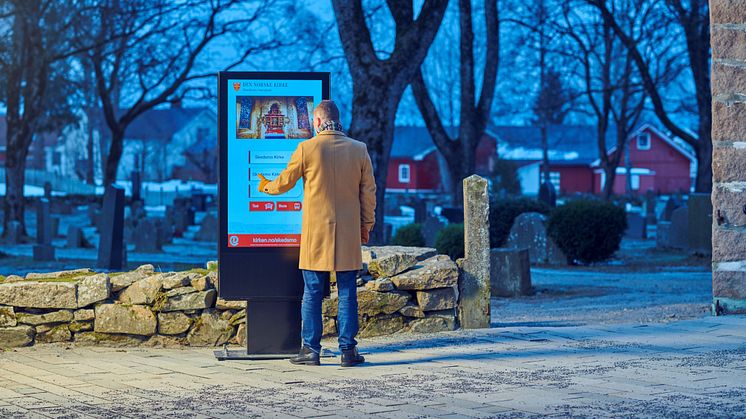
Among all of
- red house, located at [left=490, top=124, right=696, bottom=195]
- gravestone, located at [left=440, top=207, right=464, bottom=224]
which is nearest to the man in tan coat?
gravestone, located at [left=440, top=207, right=464, bottom=224]

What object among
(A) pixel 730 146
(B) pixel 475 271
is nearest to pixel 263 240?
(B) pixel 475 271

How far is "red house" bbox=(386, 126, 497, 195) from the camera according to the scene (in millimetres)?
81250

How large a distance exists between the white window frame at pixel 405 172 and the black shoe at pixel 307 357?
2953 inches

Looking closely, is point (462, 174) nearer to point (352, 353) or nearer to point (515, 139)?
Result: point (352, 353)

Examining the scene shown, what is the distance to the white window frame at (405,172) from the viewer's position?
83.4m

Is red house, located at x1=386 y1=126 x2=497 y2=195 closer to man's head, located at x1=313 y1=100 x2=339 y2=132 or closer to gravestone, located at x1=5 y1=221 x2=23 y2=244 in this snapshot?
gravestone, located at x1=5 y1=221 x2=23 y2=244

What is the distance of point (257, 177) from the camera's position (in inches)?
333

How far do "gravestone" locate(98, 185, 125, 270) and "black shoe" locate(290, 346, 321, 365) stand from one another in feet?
26.8

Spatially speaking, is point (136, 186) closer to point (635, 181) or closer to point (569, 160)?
point (569, 160)

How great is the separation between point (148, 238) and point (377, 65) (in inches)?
474

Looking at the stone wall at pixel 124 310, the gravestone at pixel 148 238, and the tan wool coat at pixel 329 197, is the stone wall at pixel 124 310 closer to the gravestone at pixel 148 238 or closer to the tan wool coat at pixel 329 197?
the tan wool coat at pixel 329 197

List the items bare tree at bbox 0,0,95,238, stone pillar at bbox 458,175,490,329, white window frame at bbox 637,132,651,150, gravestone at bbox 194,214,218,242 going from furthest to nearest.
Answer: white window frame at bbox 637,132,651,150, gravestone at bbox 194,214,218,242, bare tree at bbox 0,0,95,238, stone pillar at bbox 458,175,490,329

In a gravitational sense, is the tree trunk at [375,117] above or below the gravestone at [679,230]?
above

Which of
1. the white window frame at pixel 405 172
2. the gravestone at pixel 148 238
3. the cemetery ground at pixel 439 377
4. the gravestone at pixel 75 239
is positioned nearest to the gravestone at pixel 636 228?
the gravestone at pixel 148 238
